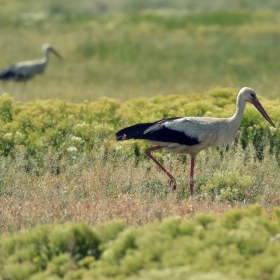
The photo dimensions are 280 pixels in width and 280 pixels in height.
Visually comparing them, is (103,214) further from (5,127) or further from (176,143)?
(5,127)

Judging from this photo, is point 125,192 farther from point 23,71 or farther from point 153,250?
point 23,71

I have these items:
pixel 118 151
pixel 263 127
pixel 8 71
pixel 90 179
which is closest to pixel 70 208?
pixel 90 179

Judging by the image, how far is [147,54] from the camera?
82.2 ft

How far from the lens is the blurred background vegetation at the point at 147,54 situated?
1833cm

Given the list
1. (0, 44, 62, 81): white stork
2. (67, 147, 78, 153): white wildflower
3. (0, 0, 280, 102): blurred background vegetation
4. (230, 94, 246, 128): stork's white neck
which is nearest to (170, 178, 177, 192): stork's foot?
(230, 94, 246, 128): stork's white neck

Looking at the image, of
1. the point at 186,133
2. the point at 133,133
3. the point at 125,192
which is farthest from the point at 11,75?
the point at 125,192

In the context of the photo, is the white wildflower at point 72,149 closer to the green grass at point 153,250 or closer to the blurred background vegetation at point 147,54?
the green grass at point 153,250

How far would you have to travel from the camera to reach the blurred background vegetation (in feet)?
60.1

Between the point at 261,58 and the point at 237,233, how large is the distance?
1894 cm

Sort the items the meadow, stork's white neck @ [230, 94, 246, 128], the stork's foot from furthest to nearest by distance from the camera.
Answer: stork's white neck @ [230, 94, 246, 128] < the stork's foot < the meadow

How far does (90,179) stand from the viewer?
8234 millimetres

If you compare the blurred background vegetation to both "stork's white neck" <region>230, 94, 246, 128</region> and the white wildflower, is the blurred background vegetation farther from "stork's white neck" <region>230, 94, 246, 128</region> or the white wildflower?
"stork's white neck" <region>230, 94, 246, 128</region>

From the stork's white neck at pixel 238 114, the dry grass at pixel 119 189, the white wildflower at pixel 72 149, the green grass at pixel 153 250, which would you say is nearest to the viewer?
the green grass at pixel 153 250

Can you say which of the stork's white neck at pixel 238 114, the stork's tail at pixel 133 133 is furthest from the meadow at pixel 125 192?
the stork's white neck at pixel 238 114
